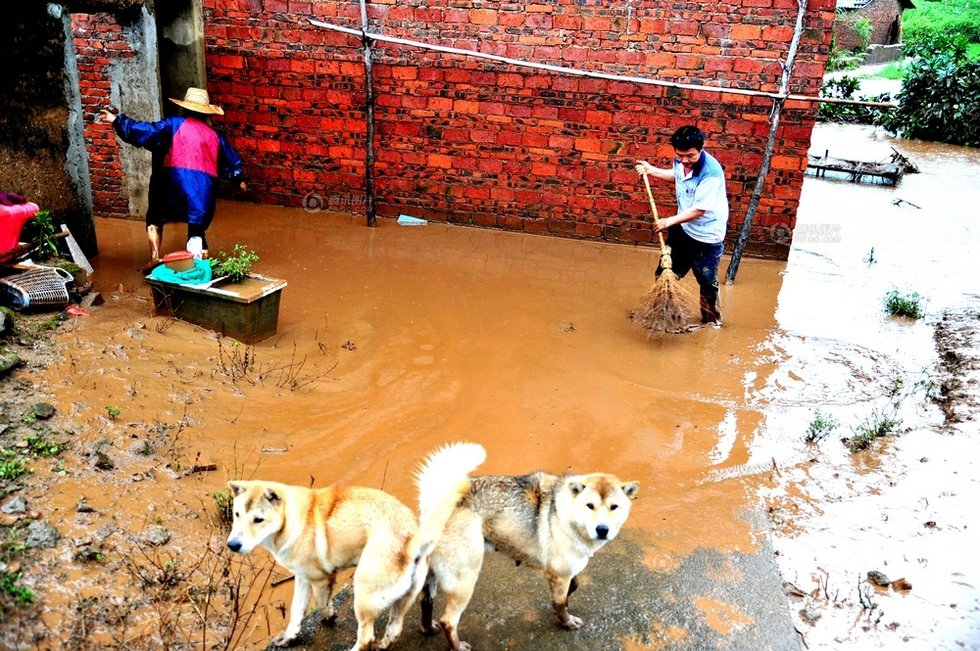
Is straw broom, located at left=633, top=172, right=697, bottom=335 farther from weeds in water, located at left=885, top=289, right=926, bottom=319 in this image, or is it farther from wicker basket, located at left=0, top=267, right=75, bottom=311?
wicker basket, located at left=0, top=267, right=75, bottom=311

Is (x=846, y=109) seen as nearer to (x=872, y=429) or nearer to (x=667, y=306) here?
(x=667, y=306)

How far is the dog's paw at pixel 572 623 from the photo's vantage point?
3375 millimetres

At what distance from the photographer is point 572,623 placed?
3381 millimetres

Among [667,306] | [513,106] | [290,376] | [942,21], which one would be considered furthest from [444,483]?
[942,21]

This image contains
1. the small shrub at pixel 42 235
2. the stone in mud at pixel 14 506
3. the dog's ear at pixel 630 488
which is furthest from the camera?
the small shrub at pixel 42 235

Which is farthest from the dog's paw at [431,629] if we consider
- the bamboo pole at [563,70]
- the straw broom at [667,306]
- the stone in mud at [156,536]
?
the bamboo pole at [563,70]

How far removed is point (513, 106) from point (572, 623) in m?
7.06

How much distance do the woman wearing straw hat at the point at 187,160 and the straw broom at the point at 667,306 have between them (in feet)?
13.8

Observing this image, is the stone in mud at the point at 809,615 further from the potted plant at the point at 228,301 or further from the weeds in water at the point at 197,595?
the potted plant at the point at 228,301

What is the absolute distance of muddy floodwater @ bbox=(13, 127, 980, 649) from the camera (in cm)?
387

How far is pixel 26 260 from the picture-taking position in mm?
5848

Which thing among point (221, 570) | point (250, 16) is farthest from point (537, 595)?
point (250, 16)

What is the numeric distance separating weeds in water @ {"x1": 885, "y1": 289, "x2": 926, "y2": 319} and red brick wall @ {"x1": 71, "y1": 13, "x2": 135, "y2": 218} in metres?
9.01

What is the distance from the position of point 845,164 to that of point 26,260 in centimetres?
1461
